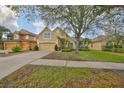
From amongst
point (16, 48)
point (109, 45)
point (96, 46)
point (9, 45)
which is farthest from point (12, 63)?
point (96, 46)

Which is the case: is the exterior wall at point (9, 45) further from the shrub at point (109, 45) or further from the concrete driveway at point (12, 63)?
the shrub at point (109, 45)

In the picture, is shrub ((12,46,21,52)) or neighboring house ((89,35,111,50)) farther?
neighboring house ((89,35,111,50))

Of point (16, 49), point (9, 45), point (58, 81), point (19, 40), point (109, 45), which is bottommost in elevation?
point (58, 81)

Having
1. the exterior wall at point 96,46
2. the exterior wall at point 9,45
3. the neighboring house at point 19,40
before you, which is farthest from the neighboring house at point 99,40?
the exterior wall at point 9,45

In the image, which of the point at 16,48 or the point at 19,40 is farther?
the point at 16,48

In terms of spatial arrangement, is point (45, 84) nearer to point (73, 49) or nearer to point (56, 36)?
point (73, 49)

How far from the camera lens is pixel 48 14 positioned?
975 centimetres

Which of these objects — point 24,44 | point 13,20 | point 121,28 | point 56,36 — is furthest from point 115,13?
point 56,36

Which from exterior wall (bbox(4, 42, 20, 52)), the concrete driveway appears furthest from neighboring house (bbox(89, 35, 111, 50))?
exterior wall (bbox(4, 42, 20, 52))

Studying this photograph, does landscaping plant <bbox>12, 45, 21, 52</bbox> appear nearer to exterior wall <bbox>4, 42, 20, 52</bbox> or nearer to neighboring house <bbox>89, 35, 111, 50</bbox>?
exterior wall <bbox>4, 42, 20, 52</bbox>

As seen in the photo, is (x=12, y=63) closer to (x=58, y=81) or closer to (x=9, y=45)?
(x=9, y=45)

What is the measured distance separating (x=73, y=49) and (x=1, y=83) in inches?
668

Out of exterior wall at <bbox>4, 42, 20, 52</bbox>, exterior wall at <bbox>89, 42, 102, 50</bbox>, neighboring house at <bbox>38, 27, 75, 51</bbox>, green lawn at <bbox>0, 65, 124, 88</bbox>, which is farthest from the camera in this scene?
exterior wall at <bbox>89, 42, 102, 50</bbox>

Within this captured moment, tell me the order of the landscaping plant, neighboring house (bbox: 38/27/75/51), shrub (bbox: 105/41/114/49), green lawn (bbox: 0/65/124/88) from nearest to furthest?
1. green lawn (bbox: 0/65/124/88)
2. the landscaping plant
3. neighboring house (bbox: 38/27/75/51)
4. shrub (bbox: 105/41/114/49)
